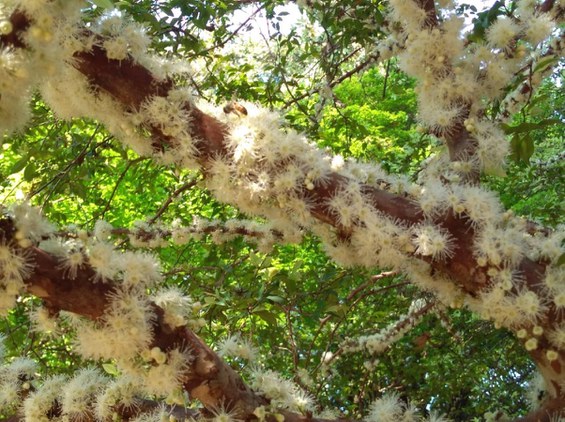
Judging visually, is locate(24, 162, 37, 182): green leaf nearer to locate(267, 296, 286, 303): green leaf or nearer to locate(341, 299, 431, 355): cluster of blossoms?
locate(267, 296, 286, 303): green leaf

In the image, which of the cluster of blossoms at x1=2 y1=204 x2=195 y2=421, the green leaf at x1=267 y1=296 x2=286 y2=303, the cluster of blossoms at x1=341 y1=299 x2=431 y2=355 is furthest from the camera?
the cluster of blossoms at x1=341 y1=299 x2=431 y2=355

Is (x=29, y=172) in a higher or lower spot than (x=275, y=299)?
lower

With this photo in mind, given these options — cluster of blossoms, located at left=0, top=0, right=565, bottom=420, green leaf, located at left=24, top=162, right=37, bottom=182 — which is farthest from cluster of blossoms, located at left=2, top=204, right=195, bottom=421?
green leaf, located at left=24, top=162, right=37, bottom=182

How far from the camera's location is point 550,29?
2445 millimetres

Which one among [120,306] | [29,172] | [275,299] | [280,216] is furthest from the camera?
[29,172]

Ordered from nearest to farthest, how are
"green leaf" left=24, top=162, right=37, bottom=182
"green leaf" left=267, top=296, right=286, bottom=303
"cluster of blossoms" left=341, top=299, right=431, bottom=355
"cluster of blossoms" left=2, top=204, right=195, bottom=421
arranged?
1. "cluster of blossoms" left=2, top=204, right=195, bottom=421
2. "green leaf" left=267, top=296, right=286, bottom=303
3. "green leaf" left=24, top=162, right=37, bottom=182
4. "cluster of blossoms" left=341, top=299, right=431, bottom=355

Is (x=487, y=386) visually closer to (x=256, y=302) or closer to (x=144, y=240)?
(x=256, y=302)

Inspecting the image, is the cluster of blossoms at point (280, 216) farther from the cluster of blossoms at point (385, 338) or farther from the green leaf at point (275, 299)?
the cluster of blossoms at point (385, 338)

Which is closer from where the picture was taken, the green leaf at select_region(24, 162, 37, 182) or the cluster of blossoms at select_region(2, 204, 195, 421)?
the cluster of blossoms at select_region(2, 204, 195, 421)

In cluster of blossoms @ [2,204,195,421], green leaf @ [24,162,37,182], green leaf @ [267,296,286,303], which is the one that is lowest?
green leaf @ [24,162,37,182]

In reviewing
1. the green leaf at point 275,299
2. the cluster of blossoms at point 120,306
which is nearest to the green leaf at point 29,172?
the green leaf at point 275,299

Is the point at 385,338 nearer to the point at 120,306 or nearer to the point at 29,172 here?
the point at 29,172

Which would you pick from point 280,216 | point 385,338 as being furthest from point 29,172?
point 385,338

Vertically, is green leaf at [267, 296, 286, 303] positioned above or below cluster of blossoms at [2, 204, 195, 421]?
above
